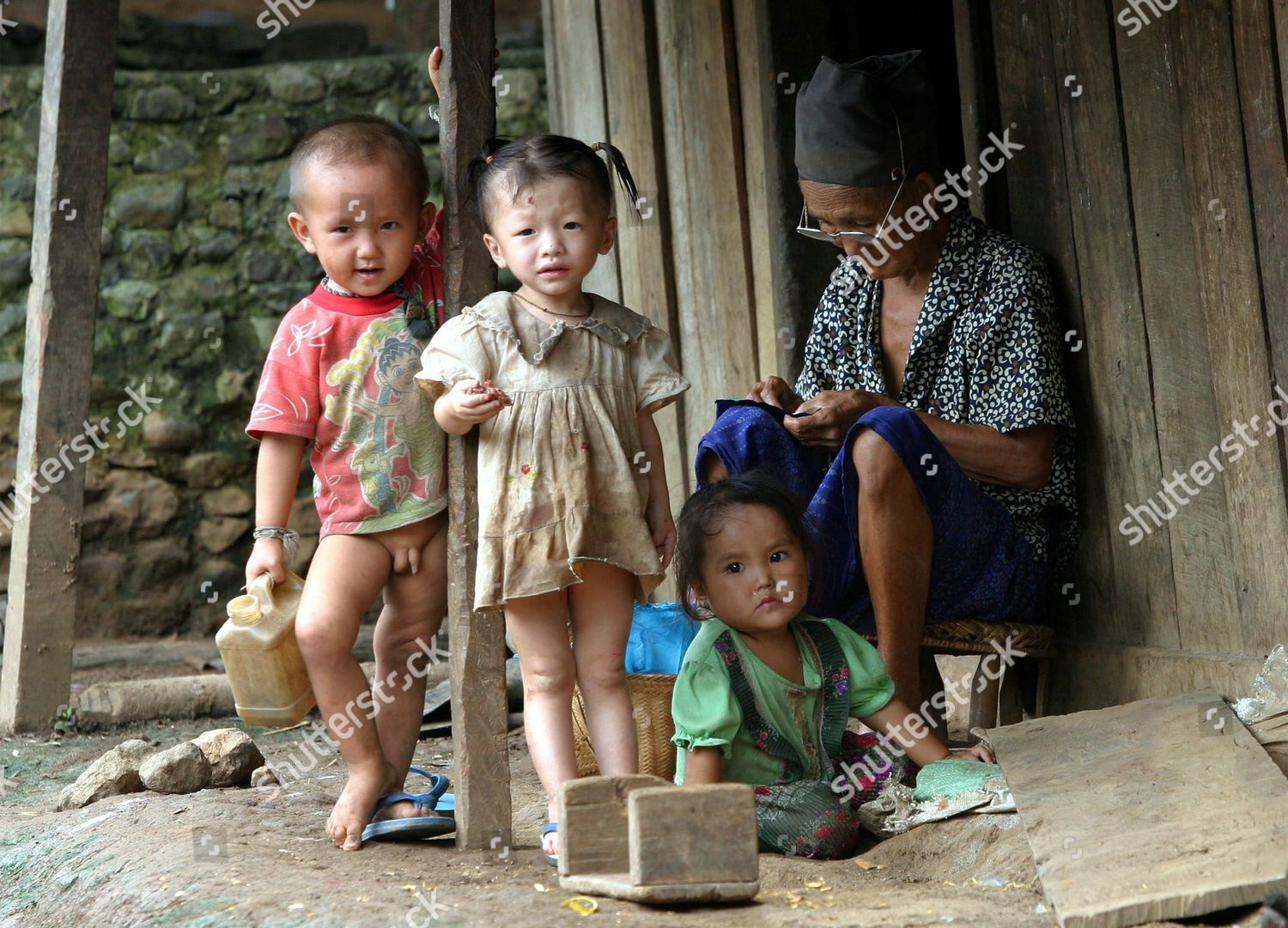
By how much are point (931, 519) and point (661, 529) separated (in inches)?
29.1

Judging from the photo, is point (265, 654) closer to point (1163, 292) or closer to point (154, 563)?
point (1163, 292)

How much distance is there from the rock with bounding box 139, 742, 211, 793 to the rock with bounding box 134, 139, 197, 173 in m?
3.75

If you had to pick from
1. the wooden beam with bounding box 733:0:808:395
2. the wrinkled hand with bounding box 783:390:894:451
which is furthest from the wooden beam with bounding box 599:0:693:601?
the wrinkled hand with bounding box 783:390:894:451

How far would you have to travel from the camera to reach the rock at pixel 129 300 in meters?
6.35

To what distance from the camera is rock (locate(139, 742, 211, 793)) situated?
11.1 feet

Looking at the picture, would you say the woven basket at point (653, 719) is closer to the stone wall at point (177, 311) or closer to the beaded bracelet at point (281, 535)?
the beaded bracelet at point (281, 535)

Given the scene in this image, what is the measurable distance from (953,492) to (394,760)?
4.45ft

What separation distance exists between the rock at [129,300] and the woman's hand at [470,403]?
4.19 meters

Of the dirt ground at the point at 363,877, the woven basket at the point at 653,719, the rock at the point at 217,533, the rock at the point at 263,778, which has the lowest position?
the dirt ground at the point at 363,877

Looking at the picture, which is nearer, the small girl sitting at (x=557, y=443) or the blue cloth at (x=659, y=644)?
the small girl sitting at (x=557, y=443)

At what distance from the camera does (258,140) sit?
257 inches

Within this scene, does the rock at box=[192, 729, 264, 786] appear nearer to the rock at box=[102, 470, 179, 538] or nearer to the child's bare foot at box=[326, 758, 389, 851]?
the child's bare foot at box=[326, 758, 389, 851]

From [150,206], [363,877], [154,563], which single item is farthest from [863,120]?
[154,563]

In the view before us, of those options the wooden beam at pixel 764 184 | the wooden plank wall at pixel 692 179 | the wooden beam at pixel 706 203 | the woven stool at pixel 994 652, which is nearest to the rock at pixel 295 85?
the wooden plank wall at pixel 692 179
